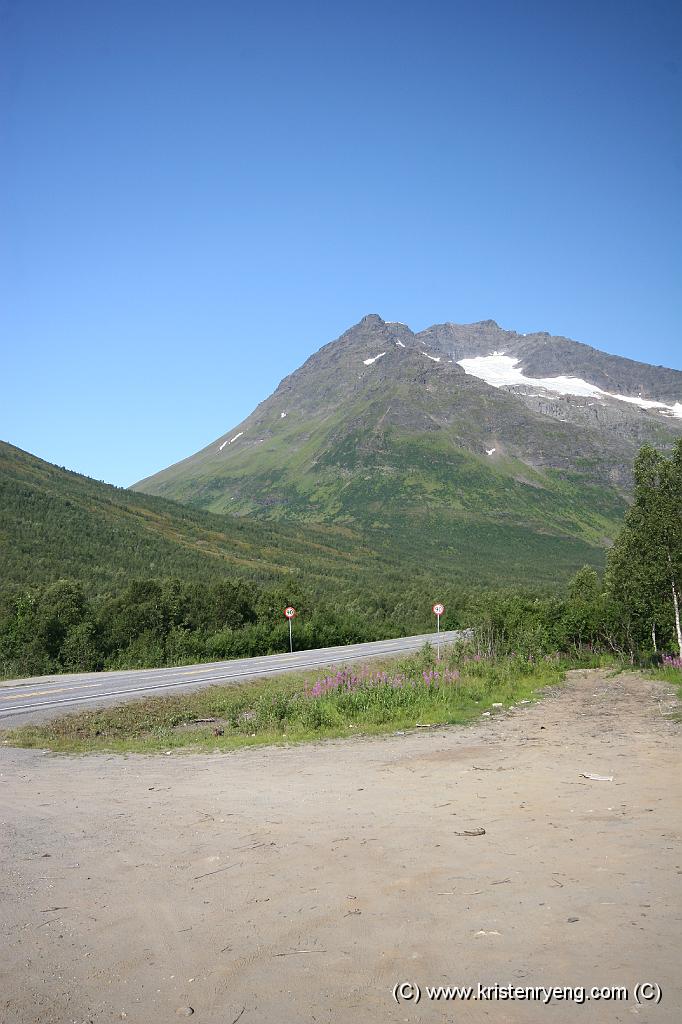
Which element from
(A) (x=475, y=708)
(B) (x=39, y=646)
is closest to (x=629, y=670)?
(A) (x=475, y=708)

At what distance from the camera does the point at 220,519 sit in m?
162

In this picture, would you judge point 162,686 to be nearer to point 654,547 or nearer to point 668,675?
point 668,675

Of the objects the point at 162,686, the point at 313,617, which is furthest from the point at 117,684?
the point at 313,617

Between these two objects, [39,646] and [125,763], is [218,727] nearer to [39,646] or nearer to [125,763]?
[125,763]

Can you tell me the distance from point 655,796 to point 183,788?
19.8 feet

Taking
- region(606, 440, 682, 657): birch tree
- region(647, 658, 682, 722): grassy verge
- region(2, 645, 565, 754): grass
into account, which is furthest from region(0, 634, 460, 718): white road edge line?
region(647, 658, 682, 722): grassy verge

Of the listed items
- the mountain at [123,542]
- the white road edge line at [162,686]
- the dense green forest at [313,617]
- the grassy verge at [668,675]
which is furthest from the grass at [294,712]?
the mountain at [123,542]

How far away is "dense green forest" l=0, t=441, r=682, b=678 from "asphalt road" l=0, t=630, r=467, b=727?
13.5ft

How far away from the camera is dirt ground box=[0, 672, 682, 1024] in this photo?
A: 4094 millimetres

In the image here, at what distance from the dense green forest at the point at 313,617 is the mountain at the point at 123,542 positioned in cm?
2995

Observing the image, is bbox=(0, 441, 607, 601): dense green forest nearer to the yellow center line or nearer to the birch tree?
the yellow center line

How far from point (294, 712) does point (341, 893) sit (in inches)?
482

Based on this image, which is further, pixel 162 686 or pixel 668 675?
pixel 162 686

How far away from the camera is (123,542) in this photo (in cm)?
10406
